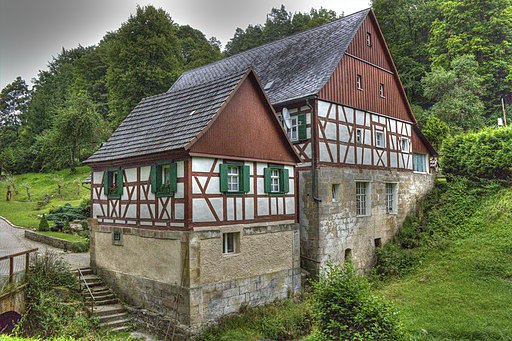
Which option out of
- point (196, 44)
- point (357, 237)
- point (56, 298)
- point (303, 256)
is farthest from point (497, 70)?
point (56, 298)

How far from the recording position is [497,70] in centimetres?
3216

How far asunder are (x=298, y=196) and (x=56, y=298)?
368 inches

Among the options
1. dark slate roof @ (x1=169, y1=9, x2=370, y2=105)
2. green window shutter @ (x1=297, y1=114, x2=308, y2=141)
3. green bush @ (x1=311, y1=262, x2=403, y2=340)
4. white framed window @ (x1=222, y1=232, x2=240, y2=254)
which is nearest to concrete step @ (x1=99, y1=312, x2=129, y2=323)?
white framed window @ (x1=222, y1=232, x2=240, y2=254)

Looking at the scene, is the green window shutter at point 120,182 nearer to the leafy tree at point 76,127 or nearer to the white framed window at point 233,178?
the white framed window at point 233,178

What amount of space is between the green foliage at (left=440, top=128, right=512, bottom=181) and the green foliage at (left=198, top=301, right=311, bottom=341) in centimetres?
1356

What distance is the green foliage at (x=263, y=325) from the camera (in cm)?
1164

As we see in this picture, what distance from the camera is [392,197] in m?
21.1

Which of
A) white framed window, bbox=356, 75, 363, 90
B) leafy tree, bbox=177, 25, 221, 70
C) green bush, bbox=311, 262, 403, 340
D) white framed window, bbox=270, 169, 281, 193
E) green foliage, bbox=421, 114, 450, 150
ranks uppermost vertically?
leafy tree, bbox=177, 25, 221, 70

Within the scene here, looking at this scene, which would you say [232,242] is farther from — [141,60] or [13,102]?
[13,102]

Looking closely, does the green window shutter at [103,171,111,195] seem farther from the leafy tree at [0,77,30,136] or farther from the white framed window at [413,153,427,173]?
the leafy tree at [0,77,30,136]

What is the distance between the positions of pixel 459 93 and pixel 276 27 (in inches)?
901

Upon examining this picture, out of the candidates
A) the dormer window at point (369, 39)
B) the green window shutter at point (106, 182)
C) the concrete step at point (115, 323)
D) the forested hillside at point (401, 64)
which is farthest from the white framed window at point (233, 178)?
the forested hillside at point (401, 64)

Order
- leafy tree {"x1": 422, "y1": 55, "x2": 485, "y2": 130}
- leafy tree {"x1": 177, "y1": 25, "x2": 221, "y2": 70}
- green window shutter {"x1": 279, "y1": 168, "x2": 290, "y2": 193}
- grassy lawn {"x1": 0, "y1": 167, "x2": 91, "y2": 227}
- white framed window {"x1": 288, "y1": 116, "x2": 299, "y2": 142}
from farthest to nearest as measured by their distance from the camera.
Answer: leafy tree {"x1": 177, "y1": 25, "x2": 221, "y2": 70} → leafy tree {"x1": 422, "y1": 55, "x2": 485, "y2": 130} → grassy lawn {"x1": 0, "y1": 167, "x2": 91, "y2": 227} → white framed window {"x1": 288, "y1": 116, "x2": 299, "y2": 142} → green window shutter {"x1": 279, "y1": 168, "x2": 290, "y2": 193}

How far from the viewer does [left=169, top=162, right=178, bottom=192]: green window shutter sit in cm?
1207
